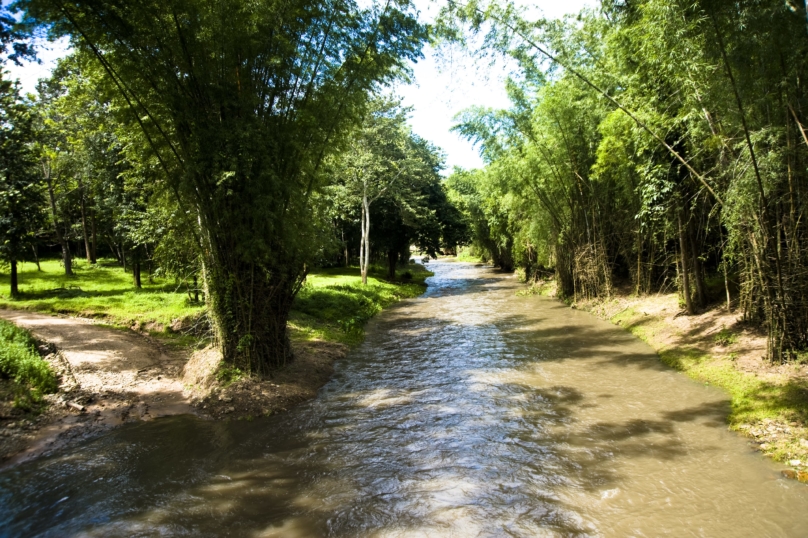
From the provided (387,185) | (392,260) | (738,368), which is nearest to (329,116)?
(738,368)

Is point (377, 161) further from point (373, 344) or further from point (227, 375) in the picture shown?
point (227, 375)

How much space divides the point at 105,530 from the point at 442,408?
4448mm

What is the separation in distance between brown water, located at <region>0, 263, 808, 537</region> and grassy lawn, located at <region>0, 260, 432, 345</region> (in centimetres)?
414

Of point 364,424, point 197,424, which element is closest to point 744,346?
point 364,424

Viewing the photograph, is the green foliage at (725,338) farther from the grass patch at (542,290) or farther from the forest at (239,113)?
the grass patch at (542,290)

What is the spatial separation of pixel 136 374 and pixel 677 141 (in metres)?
10.1

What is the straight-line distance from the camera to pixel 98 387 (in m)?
7.14

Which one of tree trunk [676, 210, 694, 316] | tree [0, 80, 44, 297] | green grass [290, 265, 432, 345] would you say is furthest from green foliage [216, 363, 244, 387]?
tree trunk [676, 210, 694, 316]

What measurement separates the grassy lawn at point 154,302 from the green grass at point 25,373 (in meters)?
2.85

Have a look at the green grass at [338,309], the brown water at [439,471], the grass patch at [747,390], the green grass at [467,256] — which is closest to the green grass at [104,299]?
the green grass at [338,309]

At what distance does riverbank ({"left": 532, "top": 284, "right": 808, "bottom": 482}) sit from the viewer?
5.34m

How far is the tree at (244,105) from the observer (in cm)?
636

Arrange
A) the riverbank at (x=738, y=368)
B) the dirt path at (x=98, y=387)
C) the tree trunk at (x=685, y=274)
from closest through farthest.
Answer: the riverbank at (x=738, y=368), the dirt path at (x=98, y=387), the tree trunk at (x=685, y=274)

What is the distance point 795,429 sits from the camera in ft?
17.5
